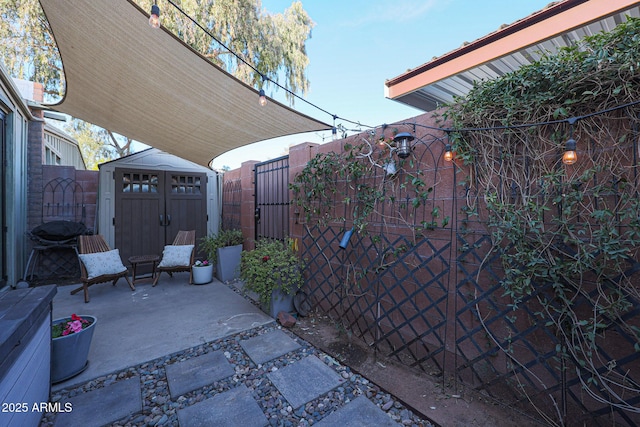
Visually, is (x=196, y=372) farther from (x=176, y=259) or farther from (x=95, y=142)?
(x=95, y=142)

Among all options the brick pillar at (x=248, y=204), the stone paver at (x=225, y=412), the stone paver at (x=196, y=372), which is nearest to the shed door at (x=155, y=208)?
the brick pillar at (x=248, y=204)

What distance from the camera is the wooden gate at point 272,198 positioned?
3955 mm

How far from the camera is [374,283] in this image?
8.22 ft

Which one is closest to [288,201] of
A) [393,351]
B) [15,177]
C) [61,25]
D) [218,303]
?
[218,303]

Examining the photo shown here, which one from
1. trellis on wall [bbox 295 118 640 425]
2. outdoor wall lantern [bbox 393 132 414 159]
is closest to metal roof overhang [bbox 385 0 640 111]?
outdoor wall lantern [bbox 393 132 414 159]

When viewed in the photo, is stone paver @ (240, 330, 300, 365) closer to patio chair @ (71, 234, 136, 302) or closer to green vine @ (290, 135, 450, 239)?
green vine @ (290, 135, 450, 239)

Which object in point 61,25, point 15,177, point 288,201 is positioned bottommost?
point 288,201

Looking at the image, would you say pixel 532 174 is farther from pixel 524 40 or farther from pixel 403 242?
pixel 524 40

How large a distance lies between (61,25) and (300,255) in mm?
2970

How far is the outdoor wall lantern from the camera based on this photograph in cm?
217

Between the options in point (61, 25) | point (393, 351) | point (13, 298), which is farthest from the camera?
point (393, 351)

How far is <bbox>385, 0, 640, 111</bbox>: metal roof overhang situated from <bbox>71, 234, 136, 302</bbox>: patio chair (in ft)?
14.9

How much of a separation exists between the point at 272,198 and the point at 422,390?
3.14 meters

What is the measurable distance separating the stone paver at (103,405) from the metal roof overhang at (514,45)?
3.11 metres
